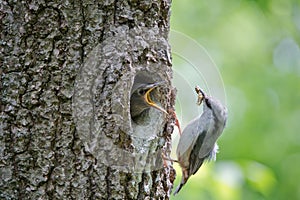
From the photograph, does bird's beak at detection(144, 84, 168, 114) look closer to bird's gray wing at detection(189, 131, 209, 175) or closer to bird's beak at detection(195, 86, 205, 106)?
bird's beak at detection(195, 86, 205, 106)

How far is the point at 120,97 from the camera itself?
2.38 meters

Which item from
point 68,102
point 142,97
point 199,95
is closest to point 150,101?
point 142,97

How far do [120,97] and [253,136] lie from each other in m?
3.83

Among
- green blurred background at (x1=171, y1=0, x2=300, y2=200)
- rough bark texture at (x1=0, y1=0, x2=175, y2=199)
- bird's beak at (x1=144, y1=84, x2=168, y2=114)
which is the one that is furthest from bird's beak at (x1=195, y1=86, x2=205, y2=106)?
green blurred background at (x1=171, y1=0, x2=300, y2=200)

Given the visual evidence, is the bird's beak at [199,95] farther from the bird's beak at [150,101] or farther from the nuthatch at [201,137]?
the bird's beak at [150,101]

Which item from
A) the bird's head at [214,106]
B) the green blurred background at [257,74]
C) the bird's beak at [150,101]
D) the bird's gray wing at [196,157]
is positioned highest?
the green blurred background at [257,74]

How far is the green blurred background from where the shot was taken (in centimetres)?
590

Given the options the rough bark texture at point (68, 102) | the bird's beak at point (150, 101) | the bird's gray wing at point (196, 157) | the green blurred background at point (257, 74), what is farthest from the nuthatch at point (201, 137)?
the green blurred background at point (257, 74)

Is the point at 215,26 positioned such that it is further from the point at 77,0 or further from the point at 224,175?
the point at 77,0

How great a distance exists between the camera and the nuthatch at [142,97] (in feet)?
8.50

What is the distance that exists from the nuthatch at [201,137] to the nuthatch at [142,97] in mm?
383

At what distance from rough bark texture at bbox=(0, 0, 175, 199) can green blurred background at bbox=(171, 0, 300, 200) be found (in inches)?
129

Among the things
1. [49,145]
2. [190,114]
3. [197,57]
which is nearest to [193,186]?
[190,114]

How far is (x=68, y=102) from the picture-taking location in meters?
2.31
